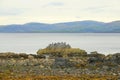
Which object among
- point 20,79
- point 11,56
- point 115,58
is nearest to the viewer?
point 20,79

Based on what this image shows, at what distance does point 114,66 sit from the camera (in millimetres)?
41281

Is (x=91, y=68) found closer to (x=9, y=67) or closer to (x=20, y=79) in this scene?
(x=9, y=67)

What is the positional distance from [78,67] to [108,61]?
6081 mm

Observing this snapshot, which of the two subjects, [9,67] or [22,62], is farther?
[22,62]

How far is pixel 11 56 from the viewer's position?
51.7m

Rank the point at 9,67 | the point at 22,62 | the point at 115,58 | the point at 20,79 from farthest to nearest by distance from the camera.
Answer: the point at 115,58 < the point at 22,62 < the point at 9,67 < the point at 20,79

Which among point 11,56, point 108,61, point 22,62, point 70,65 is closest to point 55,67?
point 70,65

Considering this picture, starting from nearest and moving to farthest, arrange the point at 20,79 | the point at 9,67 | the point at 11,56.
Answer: the point at 20,79, the point at 9,67, the point at 11,56

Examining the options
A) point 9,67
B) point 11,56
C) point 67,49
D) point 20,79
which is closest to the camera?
point 20,79

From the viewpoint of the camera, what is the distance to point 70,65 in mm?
41562

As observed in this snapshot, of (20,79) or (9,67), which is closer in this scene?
(20,79)

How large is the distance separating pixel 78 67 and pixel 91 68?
163 cm

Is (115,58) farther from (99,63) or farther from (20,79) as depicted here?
(20,79)

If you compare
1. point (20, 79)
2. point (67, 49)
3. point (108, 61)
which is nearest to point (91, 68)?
→ point (108, 61)
